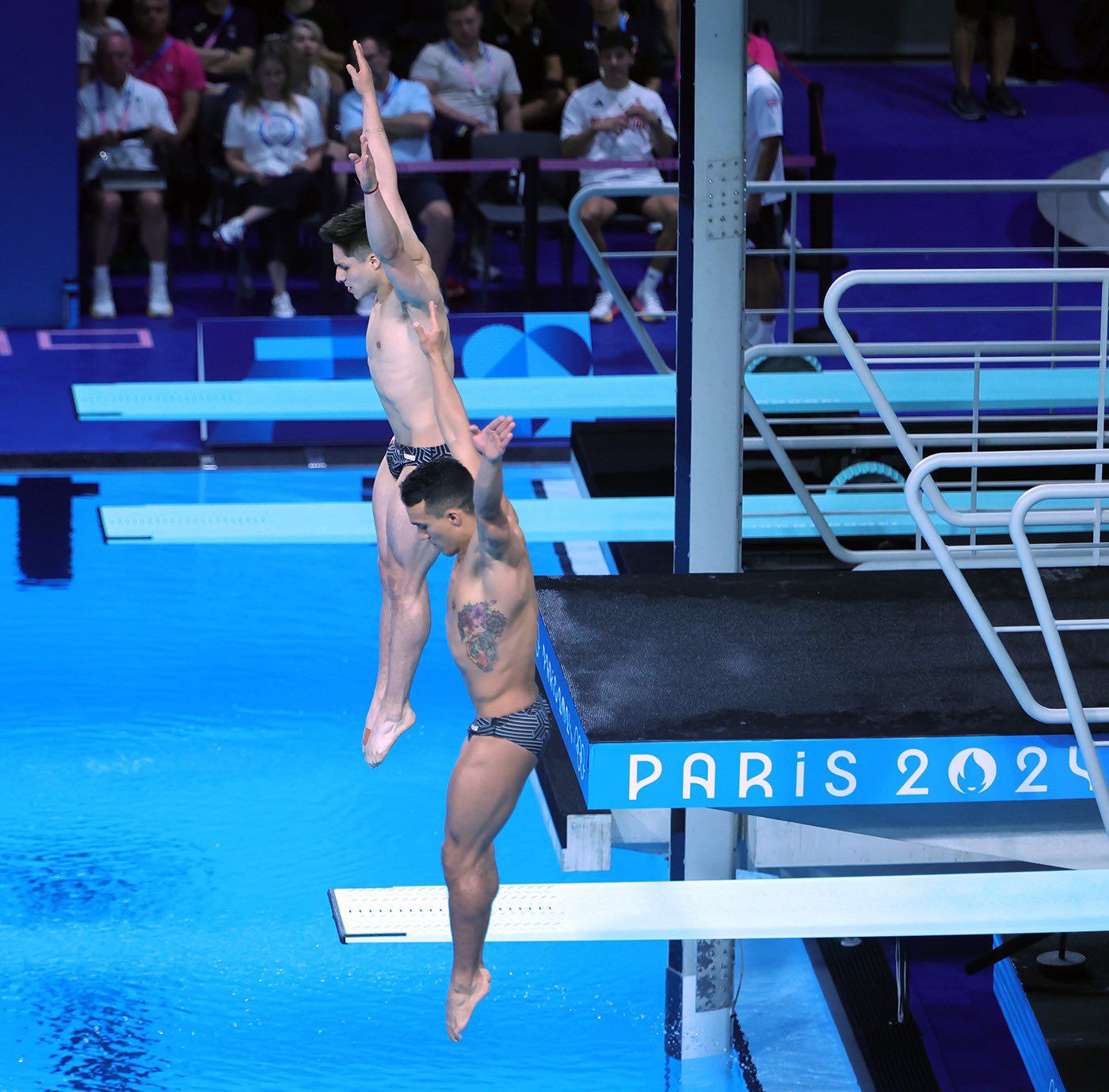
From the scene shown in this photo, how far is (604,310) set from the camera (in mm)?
12609

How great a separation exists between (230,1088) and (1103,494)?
3391 millimetres

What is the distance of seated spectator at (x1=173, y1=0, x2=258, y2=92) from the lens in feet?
44.7

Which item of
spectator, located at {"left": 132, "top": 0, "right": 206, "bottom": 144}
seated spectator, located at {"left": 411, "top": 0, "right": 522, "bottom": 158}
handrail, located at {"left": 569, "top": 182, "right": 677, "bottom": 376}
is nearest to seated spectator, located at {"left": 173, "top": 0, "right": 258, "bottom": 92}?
spectator, located at {"left": 132, "top": 0, "right": 206, "bottom": 144}

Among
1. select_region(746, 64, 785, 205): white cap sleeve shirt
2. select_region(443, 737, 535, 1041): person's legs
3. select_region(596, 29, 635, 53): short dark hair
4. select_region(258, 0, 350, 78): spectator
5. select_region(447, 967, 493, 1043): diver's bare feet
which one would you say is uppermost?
select_region(258, 0, 350, 78): spectator

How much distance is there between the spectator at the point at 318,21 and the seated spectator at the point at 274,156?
0.71 meters

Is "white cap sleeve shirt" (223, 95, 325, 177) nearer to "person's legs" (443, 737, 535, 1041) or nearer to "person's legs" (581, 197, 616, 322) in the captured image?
"person's legs" (581, 197, 616, 322)

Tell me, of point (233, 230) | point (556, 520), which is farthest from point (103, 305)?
point (556, 520)

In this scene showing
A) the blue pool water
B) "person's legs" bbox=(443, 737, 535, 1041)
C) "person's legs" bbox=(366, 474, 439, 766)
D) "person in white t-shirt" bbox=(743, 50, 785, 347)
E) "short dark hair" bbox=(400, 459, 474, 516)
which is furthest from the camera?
"person in white t-shirt" bbox=(743, 50, 785, 347)

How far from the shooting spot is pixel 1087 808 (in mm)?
4102

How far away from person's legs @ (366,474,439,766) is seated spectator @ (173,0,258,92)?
9.29 m

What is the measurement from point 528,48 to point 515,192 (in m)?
1.55

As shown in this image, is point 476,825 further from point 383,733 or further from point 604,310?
point 604,310

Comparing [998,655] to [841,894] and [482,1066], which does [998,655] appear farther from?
[482,1066]

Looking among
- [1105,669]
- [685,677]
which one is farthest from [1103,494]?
[685,677]
